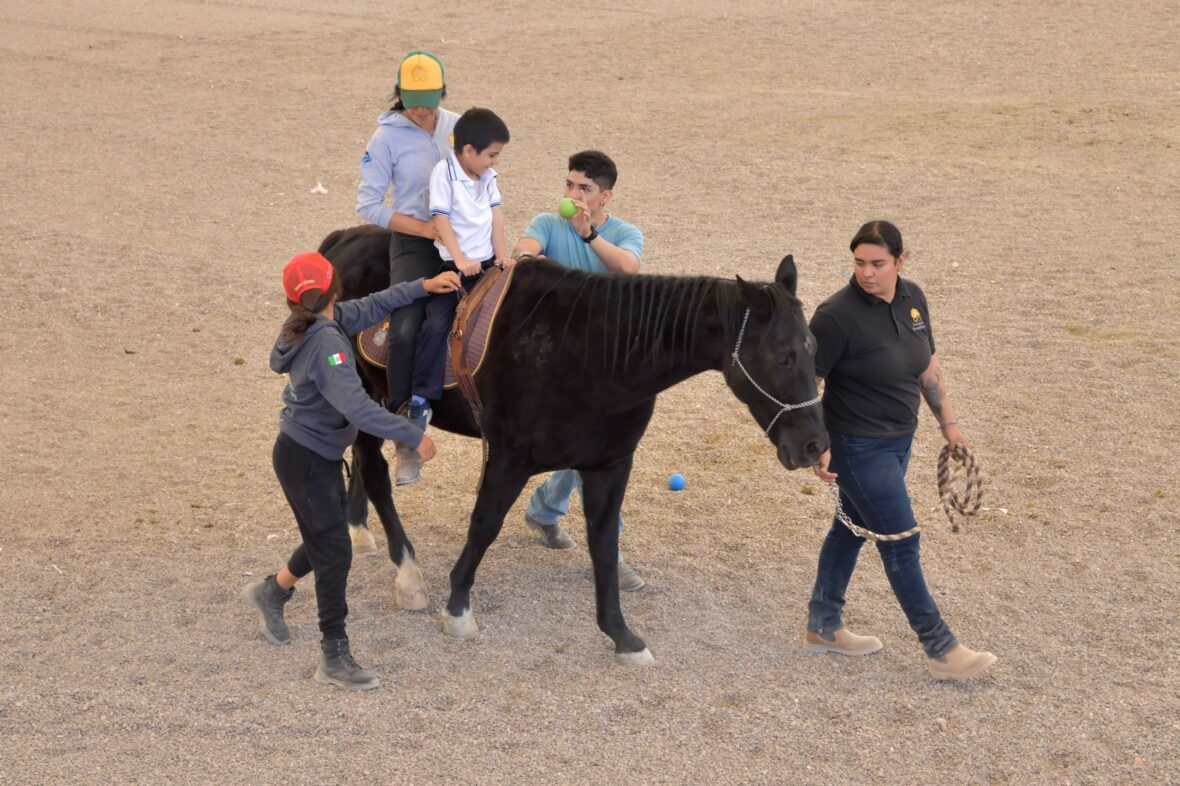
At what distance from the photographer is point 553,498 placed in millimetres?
6504

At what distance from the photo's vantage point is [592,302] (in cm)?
520

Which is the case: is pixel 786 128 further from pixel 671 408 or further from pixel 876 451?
pixel 876 451

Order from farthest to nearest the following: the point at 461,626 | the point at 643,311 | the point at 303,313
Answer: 1. the point at 461,626
2. the point at 643,311
3. the point at 303,313

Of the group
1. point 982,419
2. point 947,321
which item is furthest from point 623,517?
point 947,321

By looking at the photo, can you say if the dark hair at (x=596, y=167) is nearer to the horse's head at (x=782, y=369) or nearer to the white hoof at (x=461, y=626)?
the horse's head at (x=782, y=369)

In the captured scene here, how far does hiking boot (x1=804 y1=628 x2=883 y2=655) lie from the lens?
5.44 meters

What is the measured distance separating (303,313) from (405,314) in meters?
0.81

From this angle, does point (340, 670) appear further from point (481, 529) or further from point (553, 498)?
point (553, 498)

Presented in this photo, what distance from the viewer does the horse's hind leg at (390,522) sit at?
586 cm

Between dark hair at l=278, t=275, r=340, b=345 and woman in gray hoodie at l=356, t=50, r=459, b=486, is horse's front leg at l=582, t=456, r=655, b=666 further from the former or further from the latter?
dark hair at l=278, t=275, r=340, b=345

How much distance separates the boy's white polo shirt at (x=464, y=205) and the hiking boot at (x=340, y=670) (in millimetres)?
1829

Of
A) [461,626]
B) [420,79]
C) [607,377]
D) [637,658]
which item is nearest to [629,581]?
[637,658]

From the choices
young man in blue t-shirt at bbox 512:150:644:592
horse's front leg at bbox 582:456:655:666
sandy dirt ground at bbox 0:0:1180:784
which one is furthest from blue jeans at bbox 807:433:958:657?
young man in blue t-shirt at bbox 512:150:644:592

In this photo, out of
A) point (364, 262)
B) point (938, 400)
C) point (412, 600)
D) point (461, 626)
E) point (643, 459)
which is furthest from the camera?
point (643, 459)
